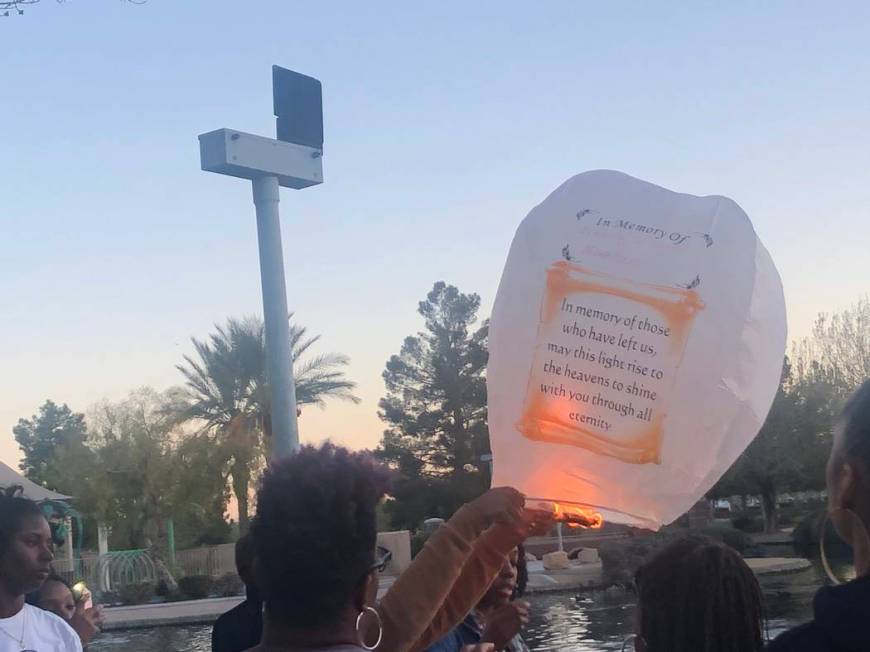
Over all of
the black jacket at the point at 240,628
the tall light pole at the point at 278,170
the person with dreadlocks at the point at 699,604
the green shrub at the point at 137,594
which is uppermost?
the tall light pole at the point at 278,170

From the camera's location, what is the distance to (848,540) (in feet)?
4.95

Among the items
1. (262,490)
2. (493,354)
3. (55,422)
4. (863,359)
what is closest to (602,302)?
(493,354)

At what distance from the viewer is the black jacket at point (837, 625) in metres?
1.38

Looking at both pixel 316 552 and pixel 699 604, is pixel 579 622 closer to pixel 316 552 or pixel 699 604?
pixel 699 604

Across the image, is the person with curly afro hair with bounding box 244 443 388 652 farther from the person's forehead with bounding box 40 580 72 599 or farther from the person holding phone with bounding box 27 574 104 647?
the person's forehead with bounding box 40 580 72 599

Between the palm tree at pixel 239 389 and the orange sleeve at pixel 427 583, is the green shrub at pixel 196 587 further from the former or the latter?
the orange sleeve at pixel 427 583

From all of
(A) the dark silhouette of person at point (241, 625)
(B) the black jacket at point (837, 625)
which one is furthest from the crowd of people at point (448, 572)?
(A) the dark silhouette of person at point (241, 625)

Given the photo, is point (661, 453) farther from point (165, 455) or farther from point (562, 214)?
point (165, 455)

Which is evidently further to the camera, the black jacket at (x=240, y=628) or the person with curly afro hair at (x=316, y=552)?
the black jacket at (x=240, y=628)

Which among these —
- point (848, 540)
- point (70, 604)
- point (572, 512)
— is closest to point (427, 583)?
point (572, 512)

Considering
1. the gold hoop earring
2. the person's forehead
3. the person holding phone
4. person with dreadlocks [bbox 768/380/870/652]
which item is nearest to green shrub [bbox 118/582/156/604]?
the person holding phone

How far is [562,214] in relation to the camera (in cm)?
242

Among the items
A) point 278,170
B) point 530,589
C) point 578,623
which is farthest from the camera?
point 530,589

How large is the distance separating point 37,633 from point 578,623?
480 inches
